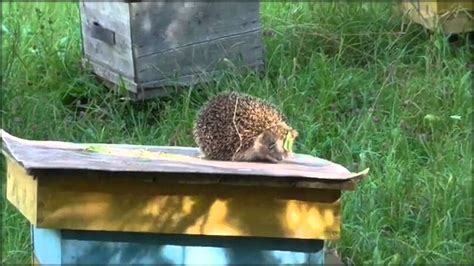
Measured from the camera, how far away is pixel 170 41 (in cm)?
452

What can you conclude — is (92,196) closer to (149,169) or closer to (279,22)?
(149,169)

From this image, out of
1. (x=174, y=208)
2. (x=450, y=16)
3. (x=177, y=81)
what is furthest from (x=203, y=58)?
(x=174, y=208)

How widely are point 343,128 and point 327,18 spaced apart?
49.3 inches

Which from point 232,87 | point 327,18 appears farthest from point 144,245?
point 327,18

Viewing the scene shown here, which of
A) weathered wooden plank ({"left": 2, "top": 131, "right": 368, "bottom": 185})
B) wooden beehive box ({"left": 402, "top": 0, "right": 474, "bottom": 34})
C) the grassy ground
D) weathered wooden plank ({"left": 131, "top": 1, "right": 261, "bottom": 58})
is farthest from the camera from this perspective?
wooden beehive box ({"left": 402, "top": 0, "right": 474, "bottom": 34})

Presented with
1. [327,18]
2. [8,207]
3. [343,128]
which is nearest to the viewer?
[8,207]

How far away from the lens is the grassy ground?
11.2 ft

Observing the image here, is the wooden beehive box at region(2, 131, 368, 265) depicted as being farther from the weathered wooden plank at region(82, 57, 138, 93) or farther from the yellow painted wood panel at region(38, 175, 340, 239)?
the weathered wooden plank at region(82, 57, 138, 93)

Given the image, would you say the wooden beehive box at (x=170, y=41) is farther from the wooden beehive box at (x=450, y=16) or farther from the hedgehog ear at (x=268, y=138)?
the hedgehog ear at (x=268, y=138)

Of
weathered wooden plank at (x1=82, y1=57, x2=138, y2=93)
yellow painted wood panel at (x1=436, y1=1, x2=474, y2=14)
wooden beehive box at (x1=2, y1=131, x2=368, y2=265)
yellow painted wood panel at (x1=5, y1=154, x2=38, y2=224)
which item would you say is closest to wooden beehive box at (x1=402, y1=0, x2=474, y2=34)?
yellow painted wood panel at (x1=436, y1=1, x2=474, y2=14)

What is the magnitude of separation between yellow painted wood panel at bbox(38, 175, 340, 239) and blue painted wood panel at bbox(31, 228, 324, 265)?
0.03 meters

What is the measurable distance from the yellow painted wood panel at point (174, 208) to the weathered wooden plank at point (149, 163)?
4 centimetres

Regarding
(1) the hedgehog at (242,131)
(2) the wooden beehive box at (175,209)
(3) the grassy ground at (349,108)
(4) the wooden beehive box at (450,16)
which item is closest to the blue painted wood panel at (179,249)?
(2) the wooden beehive box at (175,209)

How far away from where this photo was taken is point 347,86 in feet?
15.1
